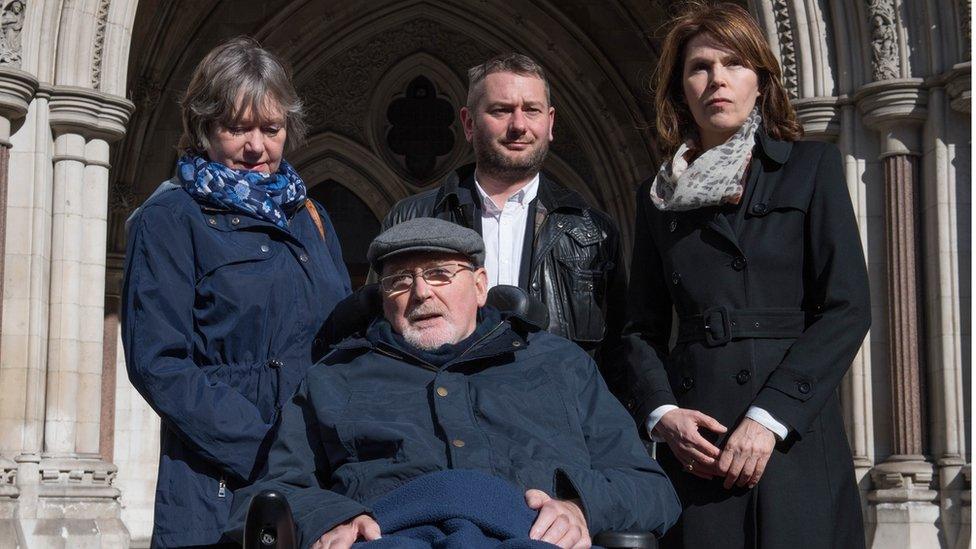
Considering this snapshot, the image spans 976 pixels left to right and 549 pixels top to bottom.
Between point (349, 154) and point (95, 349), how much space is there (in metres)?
6.74

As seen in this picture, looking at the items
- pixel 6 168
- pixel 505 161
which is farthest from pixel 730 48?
pixel 6 168

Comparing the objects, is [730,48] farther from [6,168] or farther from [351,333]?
[6,168]

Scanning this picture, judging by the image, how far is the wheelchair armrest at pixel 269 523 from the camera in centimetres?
252

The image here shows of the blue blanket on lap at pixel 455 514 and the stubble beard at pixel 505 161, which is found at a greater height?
the stubble beard at pixel 505 161

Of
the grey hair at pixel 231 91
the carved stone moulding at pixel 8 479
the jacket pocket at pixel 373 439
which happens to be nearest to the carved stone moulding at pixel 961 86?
the carved stone moulding at pixel 8 479

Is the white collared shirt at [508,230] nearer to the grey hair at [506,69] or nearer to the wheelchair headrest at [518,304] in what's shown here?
the grey hair at [506,69]

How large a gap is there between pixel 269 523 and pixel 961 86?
6.25 m

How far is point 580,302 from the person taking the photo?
3756mm

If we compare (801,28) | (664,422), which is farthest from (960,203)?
(664,422)

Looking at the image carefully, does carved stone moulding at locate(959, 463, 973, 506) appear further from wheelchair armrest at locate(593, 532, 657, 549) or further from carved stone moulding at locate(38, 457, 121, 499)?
wheelchair armrest at locate(593, 532, 657, 549)

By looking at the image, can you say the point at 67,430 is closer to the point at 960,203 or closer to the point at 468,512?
the point at 960,203

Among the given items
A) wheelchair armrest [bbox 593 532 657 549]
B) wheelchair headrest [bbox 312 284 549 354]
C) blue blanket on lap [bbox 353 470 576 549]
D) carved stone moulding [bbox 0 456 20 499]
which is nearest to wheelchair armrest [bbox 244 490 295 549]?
blue blanket on lap [bbox 353 470 576 549]

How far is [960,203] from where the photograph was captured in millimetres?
8055

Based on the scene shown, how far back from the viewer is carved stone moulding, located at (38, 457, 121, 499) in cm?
799
